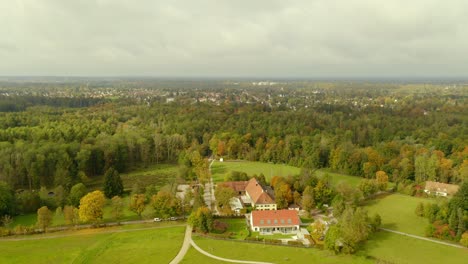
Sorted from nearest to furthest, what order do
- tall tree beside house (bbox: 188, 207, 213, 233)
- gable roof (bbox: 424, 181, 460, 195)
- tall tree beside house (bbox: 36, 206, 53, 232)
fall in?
tall tree beside house (bbox: 188, 207, 213, 233)
tall tree beside house (bbox: 36, 206, 53, 232)
gable roof (bbox: 424, 181, 460, 195)

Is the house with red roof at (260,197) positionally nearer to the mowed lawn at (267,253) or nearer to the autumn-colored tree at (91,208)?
the mowed lawn at (267,253)

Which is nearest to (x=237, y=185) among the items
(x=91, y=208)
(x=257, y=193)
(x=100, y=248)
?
(x=257, y=193)

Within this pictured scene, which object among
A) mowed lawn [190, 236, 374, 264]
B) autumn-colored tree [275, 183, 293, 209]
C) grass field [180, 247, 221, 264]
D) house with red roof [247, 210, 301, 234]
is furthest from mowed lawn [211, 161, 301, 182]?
grass field [180, 247, 221, 264]

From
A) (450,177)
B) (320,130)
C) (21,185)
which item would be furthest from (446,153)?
(21,185)

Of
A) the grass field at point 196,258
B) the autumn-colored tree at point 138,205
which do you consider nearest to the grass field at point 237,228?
the grass field at point 196,258

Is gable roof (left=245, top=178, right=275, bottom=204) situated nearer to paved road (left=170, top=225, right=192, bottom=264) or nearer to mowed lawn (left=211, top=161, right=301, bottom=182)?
mowed lawn (left=211, top=161, right=301, bottom=182)

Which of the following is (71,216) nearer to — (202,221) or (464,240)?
(202,221)

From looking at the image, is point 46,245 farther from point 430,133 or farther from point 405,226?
point 430,133
